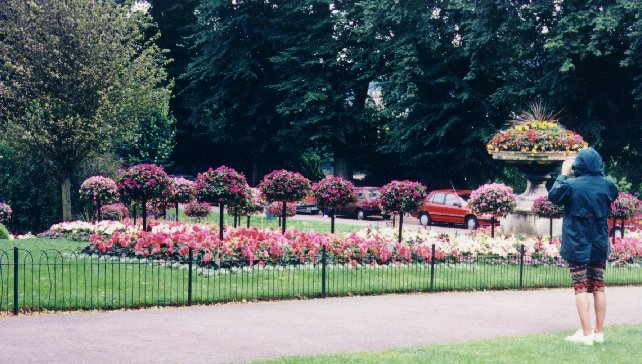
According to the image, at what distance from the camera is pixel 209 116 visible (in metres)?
42.4

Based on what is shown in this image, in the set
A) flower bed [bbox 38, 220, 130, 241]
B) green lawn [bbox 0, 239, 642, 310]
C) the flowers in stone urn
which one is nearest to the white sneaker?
green lawn [bbox 0, 239, 642, 310]

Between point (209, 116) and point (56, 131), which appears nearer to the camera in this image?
point (56, 131)

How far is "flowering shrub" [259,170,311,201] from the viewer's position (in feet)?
54.3

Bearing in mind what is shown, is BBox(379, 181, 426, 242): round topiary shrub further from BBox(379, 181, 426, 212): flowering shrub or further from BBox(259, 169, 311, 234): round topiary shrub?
BBox(259, 169, 311, 234): round topiary shrub

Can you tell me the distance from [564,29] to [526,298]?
17930mm

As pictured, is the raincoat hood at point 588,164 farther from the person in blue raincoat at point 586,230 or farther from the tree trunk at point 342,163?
the tree trunk at point 342,163

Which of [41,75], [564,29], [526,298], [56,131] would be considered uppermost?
[564,29]

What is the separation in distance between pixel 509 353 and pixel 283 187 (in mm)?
9858

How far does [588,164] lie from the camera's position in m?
7.66

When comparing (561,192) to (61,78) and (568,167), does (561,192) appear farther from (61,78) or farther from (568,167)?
(61,78)

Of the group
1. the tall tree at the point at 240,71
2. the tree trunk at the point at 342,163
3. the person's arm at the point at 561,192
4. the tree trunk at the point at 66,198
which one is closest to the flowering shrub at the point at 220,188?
the person's arm at the point at 561,192

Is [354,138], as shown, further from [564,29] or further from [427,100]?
[564,29]

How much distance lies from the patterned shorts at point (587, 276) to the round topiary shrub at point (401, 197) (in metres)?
8.90

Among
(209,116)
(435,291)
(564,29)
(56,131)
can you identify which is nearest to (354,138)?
(209,116)
